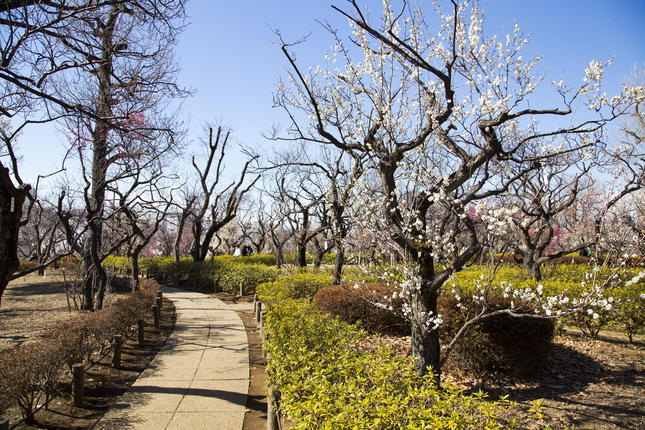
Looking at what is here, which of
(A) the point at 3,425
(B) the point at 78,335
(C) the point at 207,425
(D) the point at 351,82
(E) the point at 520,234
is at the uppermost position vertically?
(D) the point at 351,82

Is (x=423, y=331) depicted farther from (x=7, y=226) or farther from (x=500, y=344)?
(x=7, y=226)

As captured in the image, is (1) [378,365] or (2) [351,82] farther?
(2) [351,82]

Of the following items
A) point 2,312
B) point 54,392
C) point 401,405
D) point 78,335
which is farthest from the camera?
point 2,312

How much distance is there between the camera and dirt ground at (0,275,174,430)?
504cm

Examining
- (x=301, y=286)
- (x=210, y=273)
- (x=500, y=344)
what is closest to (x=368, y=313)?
(x=500, y=344)

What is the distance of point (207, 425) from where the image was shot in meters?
4.87

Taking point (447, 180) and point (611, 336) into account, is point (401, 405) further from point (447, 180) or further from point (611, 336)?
point (611, 336)

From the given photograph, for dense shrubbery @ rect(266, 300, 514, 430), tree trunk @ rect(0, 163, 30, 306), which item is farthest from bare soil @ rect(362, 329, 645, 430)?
tree trunk @ rect(0, 163, 30, 306)

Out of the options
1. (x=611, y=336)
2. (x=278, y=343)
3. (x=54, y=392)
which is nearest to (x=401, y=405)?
(x=278, y=343)

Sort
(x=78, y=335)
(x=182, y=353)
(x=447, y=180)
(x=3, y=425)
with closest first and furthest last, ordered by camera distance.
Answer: (x=3, y=425) → (x=447, y=180) → (x=78, y=335) → (x=182, y=353)

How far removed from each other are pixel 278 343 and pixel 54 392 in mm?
3186

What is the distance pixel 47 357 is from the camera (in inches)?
196

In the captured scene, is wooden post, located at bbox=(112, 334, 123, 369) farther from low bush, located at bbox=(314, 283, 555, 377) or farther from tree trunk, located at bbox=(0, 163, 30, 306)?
low bush, located at bbox=(314, 283, 555, 377)

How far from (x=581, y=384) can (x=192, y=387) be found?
630cm
